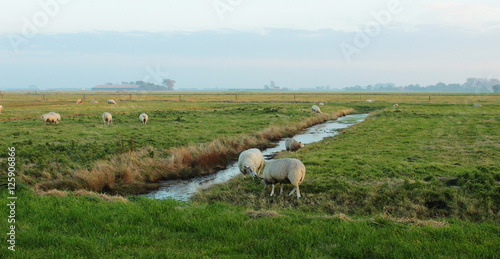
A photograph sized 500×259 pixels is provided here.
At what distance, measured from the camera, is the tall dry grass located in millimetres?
13422

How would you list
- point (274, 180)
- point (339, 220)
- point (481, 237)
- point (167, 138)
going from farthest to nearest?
point (167, 138), point (274, 180), point (339, 220), point (481, 237)

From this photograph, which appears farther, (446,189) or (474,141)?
(474,141)

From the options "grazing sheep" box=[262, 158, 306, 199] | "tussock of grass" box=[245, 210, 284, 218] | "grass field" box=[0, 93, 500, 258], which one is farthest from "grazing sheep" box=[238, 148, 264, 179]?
"tussock of grass" box=[245, 210, 284, 218]

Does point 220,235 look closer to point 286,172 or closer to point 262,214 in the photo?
point 262,214

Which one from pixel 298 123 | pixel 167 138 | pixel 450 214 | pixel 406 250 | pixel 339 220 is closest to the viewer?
pixel 406 250

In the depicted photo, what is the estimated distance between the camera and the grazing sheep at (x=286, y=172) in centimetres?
1133

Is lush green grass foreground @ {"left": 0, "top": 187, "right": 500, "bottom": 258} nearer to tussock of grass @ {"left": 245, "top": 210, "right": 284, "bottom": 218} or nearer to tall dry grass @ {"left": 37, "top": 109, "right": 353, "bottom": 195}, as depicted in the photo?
tussock of grass @ {"left": 245, "top": 210, "right": 284, "bottom": 218}

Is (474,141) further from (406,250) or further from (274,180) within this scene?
(406,250)

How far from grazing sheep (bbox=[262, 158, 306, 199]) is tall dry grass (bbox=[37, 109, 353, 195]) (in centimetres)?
569

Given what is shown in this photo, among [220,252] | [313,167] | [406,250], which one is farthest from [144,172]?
[406,250]

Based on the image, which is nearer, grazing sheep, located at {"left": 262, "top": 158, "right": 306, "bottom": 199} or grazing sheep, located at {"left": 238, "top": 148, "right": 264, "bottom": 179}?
grazing sheep, located at {"left": 262, "top": 158, "right": 306, "bottom": 199}

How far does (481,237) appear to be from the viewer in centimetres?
647

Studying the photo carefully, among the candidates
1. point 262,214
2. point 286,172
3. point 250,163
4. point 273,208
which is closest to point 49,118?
point 250,163

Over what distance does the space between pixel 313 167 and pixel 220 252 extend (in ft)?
30.8
